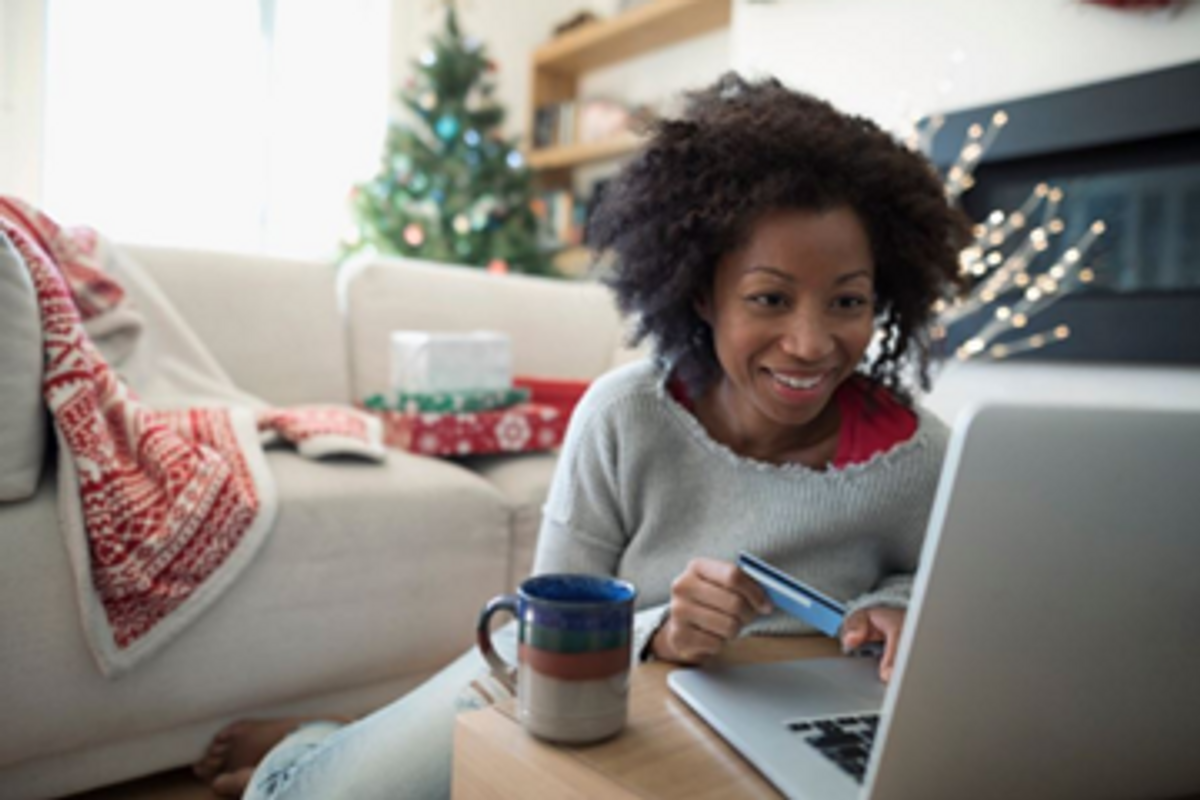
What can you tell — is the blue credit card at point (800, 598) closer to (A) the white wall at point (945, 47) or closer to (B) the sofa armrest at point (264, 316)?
(B) the sofa armrest at point (264, 316)

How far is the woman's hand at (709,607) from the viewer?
70 centimetres

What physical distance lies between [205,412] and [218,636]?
1.32ft

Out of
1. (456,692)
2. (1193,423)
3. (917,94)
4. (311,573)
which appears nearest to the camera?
(1193,423)

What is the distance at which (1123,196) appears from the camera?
2.61 meters

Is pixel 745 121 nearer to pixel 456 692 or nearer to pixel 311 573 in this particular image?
pixel 456 692

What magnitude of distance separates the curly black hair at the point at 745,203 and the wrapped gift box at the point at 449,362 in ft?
3.56

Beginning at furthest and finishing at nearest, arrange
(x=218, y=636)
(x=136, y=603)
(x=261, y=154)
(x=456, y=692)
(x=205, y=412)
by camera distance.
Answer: (x=261, y=154), (x=205, y=412), (x=218, y=636), (x=136, y=603), (x=456, y=692)

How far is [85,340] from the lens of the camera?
1377mm

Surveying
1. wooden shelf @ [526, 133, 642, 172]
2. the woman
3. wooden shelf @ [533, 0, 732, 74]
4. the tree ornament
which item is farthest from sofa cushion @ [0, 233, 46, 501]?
wooden shelf @ [533, 0, 732, 74]

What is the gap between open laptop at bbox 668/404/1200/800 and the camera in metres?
0.43

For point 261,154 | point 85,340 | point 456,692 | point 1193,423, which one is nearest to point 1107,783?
point 1193,423

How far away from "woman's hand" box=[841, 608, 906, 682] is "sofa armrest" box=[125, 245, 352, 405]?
1.70 metres

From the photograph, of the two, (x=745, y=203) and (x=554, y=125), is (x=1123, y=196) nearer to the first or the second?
(x=745, y=203)

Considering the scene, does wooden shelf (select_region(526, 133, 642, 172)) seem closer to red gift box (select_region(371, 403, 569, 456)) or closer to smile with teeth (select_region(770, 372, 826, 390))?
red gift box (select_region(371, 403, 569, 456))
